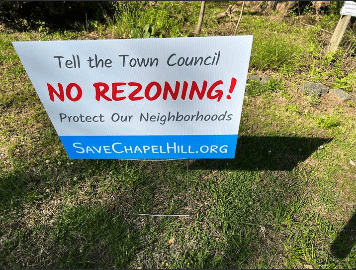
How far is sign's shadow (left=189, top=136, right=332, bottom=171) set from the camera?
2582 mm

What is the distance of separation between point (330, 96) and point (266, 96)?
847 mm

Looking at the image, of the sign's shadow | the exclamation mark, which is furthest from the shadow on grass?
the exclamation mark

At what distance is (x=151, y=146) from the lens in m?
1.93

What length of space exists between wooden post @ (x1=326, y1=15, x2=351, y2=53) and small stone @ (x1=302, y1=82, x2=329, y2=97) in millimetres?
791

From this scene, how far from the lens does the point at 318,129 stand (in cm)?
294

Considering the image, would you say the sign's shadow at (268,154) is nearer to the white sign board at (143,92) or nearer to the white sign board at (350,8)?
the white sign board at (143,92)

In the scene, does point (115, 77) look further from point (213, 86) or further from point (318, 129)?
point (318, 129)

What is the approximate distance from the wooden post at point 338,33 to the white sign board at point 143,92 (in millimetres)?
2994

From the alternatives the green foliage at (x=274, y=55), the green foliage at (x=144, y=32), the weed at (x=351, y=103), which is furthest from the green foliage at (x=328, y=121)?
the green foliage at (x=144, y=32)

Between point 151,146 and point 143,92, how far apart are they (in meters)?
0.47

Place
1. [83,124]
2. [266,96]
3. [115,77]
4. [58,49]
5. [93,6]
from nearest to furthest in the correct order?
[58,49] < [115,77] < [83,124] < [266,96] < [93,6]

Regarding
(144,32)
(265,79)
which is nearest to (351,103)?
(265,79)

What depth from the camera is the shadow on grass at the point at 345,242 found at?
202 centimetres

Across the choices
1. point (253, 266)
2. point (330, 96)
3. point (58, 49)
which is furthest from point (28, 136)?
point (330, 96)
